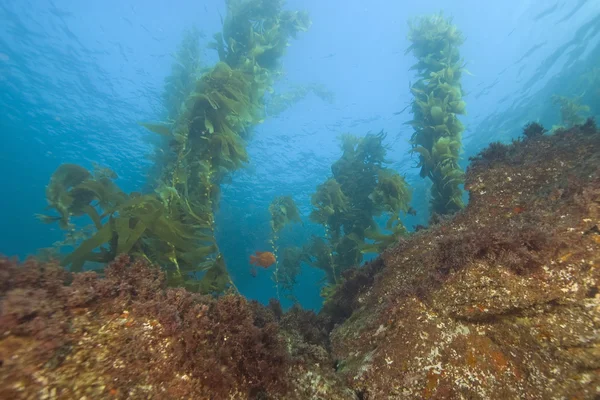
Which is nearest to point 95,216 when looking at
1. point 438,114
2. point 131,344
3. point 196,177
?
point 196,177

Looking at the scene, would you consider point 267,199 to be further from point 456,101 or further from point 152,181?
point 456,101

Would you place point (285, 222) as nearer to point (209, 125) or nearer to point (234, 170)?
point (234, 170)

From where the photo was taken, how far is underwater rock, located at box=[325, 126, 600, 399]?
82.4 inches

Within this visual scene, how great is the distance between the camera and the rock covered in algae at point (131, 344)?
1.42m

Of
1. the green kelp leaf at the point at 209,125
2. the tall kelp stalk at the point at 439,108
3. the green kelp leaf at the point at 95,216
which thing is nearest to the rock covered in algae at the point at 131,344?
the green kelp leaf at the point at 95,216

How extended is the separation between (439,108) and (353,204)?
11.3ft

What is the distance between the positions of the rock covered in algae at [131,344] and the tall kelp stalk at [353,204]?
435 cm

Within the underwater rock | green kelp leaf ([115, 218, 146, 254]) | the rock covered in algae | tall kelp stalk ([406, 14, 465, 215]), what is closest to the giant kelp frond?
tall kelp stalk ([406, 14, 465, 215])

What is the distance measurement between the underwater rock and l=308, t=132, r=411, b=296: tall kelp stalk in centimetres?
311

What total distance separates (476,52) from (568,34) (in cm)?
477

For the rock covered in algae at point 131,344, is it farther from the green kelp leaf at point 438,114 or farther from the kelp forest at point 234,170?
the green kelp leaf at point 438,114

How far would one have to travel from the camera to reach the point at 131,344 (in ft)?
5.54

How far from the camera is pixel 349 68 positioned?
19203 millimetres

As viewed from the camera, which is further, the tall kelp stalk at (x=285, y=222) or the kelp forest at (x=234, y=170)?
the tall kelp stalk at (x=285, y=222)
